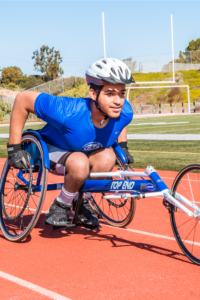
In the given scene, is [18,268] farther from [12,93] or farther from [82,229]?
[12,93]

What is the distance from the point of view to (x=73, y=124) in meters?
3.51

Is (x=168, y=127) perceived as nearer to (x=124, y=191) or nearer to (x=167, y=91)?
(x=124, y=191)

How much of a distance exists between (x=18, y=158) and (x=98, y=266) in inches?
48.2

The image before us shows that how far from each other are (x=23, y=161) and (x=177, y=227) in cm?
147

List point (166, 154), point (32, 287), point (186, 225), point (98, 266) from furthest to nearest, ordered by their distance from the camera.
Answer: point (166, 154)
point (186, 225)
point (98, 266)
point (32, 287)

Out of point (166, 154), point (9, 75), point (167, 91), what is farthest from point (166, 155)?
point (9, 75)

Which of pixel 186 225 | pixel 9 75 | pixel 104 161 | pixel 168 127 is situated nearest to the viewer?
pixel 186 225

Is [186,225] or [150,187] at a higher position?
[150,187]

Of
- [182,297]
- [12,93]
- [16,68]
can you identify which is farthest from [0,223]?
[16,68]

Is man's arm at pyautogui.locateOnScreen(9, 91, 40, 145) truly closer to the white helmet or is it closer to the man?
the man

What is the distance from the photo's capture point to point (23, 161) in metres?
3.70

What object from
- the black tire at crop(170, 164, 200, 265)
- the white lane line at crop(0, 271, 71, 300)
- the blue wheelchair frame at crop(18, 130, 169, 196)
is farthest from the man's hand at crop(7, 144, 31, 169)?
the black tire at crop(170, 164, 200, 265)

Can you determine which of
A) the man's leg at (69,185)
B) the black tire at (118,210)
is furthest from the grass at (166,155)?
the man's leg at (69,185)

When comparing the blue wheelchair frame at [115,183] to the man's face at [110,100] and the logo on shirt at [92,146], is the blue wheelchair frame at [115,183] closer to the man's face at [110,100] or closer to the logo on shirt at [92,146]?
the logo on shirt at [92,146]
